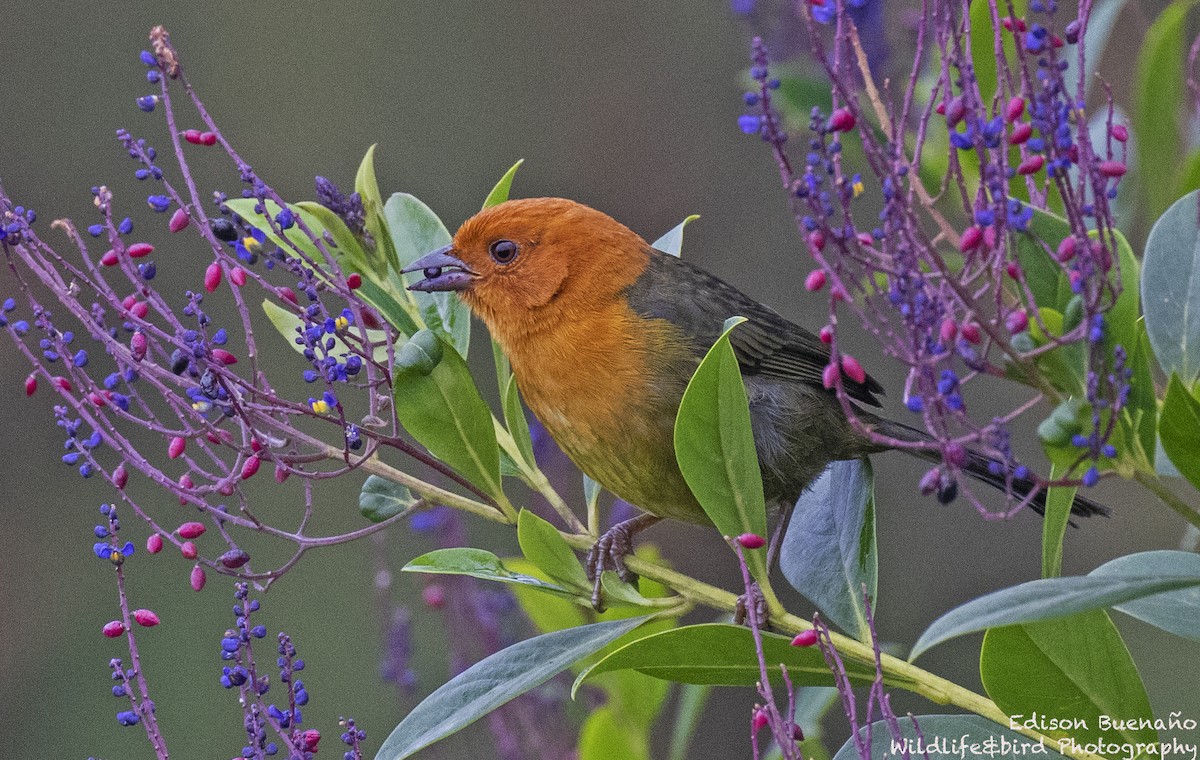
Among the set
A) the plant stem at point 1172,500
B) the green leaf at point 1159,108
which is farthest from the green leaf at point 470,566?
the green leaf at point 1159,108

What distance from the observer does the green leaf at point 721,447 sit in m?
1.99

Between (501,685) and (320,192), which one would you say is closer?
(501,685)

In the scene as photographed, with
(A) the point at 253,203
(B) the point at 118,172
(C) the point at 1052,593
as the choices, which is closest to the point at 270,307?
(A) the point at 253,203

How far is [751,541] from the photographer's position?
6.77 feet

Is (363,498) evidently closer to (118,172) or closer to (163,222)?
(163,222)

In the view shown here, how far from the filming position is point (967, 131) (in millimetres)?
1816

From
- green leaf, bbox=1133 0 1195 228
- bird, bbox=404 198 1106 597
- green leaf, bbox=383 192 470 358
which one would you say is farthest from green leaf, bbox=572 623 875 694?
green leaf, bbox=1133 0 1195 228

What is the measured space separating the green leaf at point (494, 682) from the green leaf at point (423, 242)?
82 centimetres

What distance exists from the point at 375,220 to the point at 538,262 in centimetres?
85

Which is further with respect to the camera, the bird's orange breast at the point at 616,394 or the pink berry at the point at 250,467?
the bird's orange breast at the point at 616,394

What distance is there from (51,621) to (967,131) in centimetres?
660

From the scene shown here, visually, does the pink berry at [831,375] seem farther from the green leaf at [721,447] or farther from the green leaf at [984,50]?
the green leaf at [984,50]

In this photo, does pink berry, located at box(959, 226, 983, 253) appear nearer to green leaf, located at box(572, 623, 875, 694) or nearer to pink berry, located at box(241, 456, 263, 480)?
green leaf, located at box(572, 623, 875, 694)

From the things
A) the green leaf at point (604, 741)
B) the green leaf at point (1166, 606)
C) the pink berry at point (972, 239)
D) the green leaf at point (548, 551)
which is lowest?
the green leaf at point (604, 741)
